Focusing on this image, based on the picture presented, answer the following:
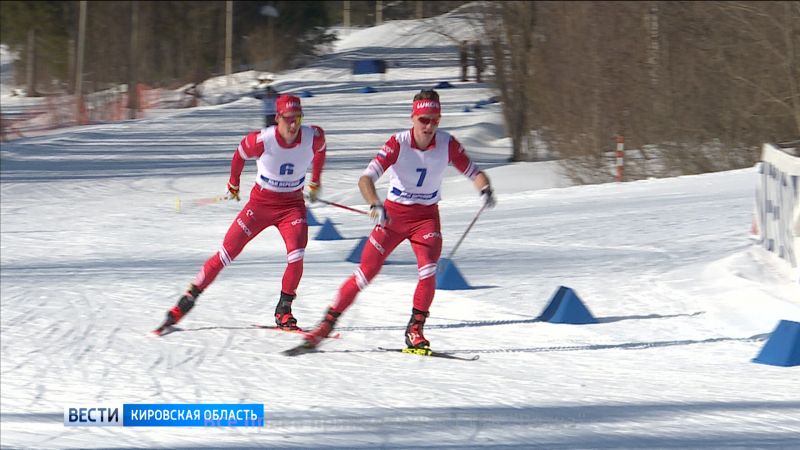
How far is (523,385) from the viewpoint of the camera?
7578 millimetres

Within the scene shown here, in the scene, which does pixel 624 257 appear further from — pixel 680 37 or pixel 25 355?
pixel 680 37

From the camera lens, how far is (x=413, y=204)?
8305mm

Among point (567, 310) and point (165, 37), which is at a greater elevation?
point (165, 37)

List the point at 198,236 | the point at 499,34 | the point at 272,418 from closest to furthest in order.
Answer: the point at 272,418, the point at 198,236, the point at 499,34

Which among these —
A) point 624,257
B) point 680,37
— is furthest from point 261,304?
point 680,37

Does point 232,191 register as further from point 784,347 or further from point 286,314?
point 784,347

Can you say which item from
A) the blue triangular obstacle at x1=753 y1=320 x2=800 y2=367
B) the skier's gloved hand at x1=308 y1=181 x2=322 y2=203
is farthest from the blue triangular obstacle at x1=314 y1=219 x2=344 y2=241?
the blue triangular obstacle at x1=753 y1=320 x2=800 y2=367

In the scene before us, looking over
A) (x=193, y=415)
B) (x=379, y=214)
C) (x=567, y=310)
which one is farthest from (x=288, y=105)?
(x=193, y=415)

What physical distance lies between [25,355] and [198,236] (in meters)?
7.47

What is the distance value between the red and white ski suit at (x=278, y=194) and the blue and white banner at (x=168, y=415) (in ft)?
7.80

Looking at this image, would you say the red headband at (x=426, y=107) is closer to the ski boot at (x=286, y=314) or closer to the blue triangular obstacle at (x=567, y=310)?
the ski boot at (x=286, y=314)

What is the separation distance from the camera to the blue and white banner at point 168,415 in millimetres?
6586

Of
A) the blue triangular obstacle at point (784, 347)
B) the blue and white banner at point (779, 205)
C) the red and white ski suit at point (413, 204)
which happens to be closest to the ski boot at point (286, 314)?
the red and white ski suit at point (413, 204)

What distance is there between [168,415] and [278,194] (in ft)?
9.18
